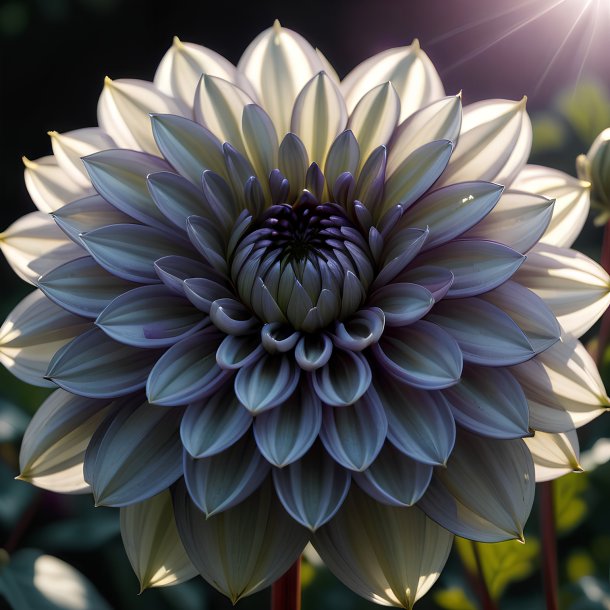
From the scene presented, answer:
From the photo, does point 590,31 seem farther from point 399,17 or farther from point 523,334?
point 523,334

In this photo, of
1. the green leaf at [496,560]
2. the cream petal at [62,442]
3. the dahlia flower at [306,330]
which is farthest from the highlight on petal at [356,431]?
the green leaf at [496,560]

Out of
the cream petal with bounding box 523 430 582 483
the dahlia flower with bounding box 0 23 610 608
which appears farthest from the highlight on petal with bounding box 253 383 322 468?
the cream petal with bounding box 523 430 582 483

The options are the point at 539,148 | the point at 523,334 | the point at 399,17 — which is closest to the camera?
the point at 523,334

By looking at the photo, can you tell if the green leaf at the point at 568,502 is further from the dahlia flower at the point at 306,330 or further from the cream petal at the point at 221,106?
the cream petal at the point at 221,106

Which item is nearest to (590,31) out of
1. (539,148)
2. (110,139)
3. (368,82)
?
(539,148)

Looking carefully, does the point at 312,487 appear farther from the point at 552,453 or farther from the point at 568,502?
the point at 568,502

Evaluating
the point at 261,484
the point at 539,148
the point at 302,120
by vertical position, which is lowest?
the point at 539,148
